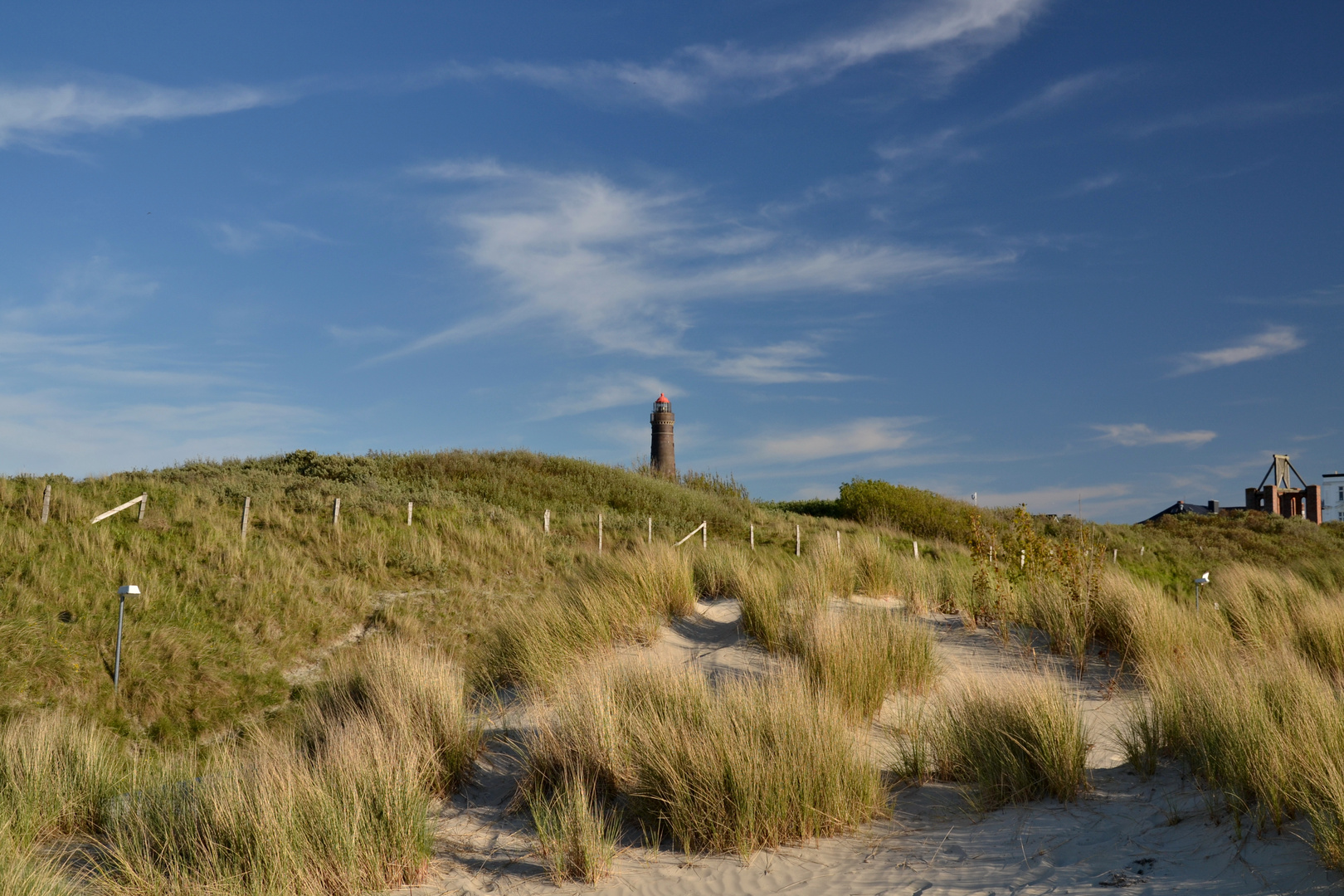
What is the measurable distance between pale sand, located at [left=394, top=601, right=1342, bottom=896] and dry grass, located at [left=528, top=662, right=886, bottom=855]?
0.16 metres

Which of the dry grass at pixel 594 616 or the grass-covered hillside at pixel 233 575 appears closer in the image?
the dry grass at pixel 594 616

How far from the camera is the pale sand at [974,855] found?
4305mm

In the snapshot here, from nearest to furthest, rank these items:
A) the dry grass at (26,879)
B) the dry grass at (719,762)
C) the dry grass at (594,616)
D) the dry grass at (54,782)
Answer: the dry grass at (26,879) → the dry grass at (719,762) → the dry grass at (54,782) → the dry grass at (594,616)

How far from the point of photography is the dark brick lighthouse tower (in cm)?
4666

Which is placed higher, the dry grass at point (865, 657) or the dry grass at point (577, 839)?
the dry grass at point (865, 657)

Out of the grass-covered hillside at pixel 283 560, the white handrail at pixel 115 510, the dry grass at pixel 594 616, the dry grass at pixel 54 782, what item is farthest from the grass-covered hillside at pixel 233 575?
the dry grass at pixel 54 782

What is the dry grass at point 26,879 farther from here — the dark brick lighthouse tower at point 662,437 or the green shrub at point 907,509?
the dark brick lighthouse tower at point 662,437

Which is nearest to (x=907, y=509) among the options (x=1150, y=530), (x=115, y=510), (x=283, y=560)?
(x=1150, y=530)

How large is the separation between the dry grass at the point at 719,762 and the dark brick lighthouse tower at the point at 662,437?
40.2 meters

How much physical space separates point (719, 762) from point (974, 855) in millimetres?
1536

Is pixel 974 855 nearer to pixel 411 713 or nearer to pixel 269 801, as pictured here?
pixel 269 801

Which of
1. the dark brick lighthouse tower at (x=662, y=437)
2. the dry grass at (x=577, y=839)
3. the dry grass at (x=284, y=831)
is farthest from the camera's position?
the dark brick lighthouse tower at (x=662, y=437)

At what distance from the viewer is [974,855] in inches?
189

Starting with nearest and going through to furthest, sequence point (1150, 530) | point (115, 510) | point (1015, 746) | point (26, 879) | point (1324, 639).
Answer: point (26, 879) < point (1015, 746) < point (1324, 639) < point (115, 510) < point (1150, 530)
